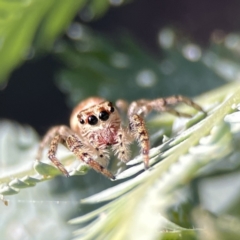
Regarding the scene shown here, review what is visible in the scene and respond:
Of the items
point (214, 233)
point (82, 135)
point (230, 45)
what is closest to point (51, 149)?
point (82, 135)

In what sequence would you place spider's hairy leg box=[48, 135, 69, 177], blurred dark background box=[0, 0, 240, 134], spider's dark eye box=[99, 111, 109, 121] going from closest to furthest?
1. spider's hairy leg box=[48, 135, 69, 177]
2. spider's dark eye box=[99, 111, 109, 121]
3. blurred dark background box=[0, 0, 240, 134]

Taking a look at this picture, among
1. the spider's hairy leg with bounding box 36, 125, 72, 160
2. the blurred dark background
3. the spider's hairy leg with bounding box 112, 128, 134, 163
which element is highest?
the blurred dark background

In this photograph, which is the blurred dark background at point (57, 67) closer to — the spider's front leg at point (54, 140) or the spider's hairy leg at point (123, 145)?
the spider's front leg at point (54, 140)

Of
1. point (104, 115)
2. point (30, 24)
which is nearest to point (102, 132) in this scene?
point (104, 115)

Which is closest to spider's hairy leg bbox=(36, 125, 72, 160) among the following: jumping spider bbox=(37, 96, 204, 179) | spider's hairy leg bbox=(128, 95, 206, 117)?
jumping spider bbox=(37, 96, 204, 179)

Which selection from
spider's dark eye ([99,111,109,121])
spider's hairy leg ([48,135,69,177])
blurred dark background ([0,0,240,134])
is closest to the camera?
spider's hairy leg ([48,135,69,177])

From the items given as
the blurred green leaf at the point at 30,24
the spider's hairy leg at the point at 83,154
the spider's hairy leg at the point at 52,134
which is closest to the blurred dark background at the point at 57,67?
the blurred green leaf at the point at 30,24

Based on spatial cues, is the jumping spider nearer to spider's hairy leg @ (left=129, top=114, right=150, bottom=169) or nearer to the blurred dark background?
spider's hairy leg @ (left=129, top=114, right=150, bottom=169)
